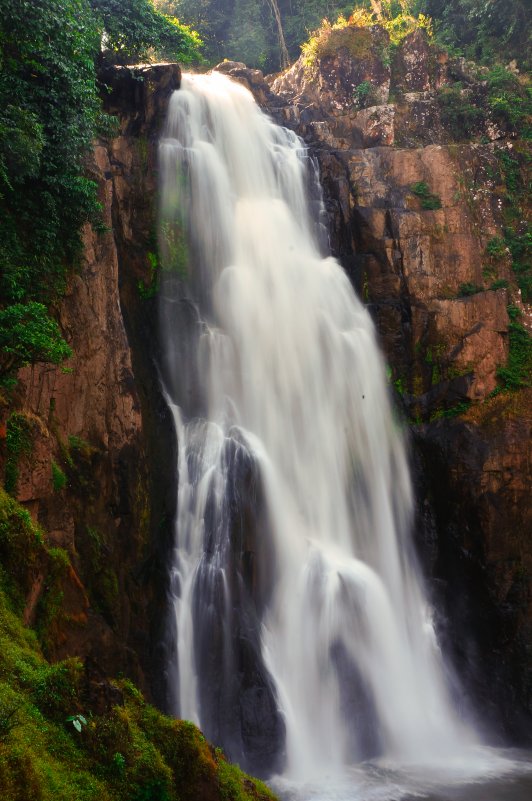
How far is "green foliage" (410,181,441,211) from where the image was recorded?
64.0 ft

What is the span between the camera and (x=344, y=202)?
1936cm

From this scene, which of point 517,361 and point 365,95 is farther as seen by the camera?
point 365,95

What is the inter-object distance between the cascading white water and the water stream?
0.13ft

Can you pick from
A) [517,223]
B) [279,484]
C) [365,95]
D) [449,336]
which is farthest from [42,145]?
[365,95]

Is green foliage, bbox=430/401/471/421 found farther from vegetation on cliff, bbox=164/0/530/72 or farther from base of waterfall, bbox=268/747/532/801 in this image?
vegetation on cliff, bbox=164/0/530/72

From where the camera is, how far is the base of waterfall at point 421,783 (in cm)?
1025

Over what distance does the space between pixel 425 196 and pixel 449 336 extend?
16.8 feet

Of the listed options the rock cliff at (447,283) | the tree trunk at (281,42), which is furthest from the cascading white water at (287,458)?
the tree trunk at (281,42)

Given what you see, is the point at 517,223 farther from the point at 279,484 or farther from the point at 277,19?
the point at 277,19

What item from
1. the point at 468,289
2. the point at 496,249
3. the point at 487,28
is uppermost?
the point at 487,28

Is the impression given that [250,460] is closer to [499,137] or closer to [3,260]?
[3,260]

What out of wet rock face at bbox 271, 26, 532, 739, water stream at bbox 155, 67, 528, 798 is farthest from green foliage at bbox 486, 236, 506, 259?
water stream at bbox 155, 67, 528, 798

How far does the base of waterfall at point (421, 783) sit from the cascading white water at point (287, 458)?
0.47 meters

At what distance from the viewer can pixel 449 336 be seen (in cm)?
1745
